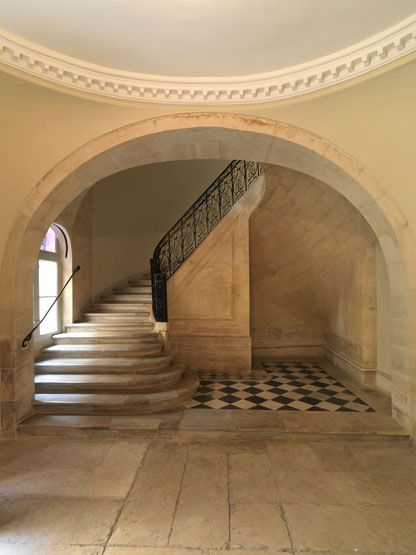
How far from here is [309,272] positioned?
20.0ft

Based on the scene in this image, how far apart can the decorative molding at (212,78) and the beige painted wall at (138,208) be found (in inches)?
166

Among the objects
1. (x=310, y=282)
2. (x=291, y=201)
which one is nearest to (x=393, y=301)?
(x=291, y=201)

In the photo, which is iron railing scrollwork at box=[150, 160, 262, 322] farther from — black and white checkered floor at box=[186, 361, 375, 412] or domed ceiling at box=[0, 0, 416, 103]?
domed ceiling at box=[0, 0, 416, 103]

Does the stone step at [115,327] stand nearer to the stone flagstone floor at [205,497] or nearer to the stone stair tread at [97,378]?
the stone stair tread at [97,378]

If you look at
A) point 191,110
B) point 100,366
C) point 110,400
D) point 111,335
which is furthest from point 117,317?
point 191,110

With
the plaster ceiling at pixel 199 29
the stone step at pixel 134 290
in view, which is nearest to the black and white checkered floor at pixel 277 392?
the stone step at pixel 134 290

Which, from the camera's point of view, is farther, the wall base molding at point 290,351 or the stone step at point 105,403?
the wall base molding at point 290,351

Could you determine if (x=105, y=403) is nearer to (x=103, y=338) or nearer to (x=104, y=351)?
(x=104, y=351)

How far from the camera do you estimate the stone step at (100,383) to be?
397 centimetres

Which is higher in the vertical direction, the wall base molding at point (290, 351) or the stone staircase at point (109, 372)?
the stone staircase at point (109, 372)

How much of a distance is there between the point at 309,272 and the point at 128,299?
12.0 ft

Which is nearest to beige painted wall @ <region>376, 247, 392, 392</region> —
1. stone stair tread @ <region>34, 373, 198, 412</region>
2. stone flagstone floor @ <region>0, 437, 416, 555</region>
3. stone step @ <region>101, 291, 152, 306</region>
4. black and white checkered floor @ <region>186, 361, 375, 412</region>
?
black and white checkered floor @ <region>186, 361, 375, 412</region>

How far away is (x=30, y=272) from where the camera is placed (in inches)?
139

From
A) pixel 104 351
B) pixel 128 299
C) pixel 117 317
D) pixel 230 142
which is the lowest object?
pixel 104 351
